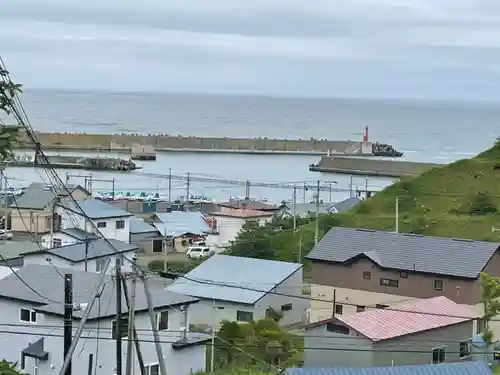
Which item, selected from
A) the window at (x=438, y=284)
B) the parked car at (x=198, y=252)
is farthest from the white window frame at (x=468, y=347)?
the parked car at (x=198, y=252)

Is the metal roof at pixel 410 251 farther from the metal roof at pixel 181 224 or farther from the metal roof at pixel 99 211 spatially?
the metal roof at pixel 181 224

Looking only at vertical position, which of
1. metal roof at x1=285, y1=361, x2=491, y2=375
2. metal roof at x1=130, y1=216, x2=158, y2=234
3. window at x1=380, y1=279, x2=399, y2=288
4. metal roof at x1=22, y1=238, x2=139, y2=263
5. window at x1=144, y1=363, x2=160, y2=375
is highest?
metal roof at x1=130, y1=216, x2=158, y2=234

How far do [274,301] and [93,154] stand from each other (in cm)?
2836

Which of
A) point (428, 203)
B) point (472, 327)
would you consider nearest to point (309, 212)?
point (428, 203)

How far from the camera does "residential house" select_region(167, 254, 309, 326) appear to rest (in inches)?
351

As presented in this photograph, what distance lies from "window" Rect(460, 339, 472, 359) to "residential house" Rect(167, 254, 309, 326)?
7.57 ft

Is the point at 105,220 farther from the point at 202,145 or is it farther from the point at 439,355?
the point at 202,145

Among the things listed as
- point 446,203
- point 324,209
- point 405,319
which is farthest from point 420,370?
point 324,209

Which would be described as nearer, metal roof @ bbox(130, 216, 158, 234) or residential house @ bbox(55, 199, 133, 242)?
residential house @ bbox(55, 199, 133, 242)

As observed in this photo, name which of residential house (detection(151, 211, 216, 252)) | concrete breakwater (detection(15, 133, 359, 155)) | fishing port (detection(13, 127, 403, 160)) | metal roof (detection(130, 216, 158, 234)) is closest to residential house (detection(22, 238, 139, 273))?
metal roof (detection(130, 216, 158, 234))

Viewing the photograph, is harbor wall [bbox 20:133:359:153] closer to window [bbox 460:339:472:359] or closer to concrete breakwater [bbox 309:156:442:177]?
concrete breakwater [bbox 309:156:442:177]

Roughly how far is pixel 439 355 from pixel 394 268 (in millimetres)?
2389

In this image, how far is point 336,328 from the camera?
22.8 feet

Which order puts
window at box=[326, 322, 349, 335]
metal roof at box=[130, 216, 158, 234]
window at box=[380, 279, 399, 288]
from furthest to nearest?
metal roof at box=[130, 216, 158, 234] < window at box=[380, 279, 399, 288] < window at box=[326, 322, 349, 335]
